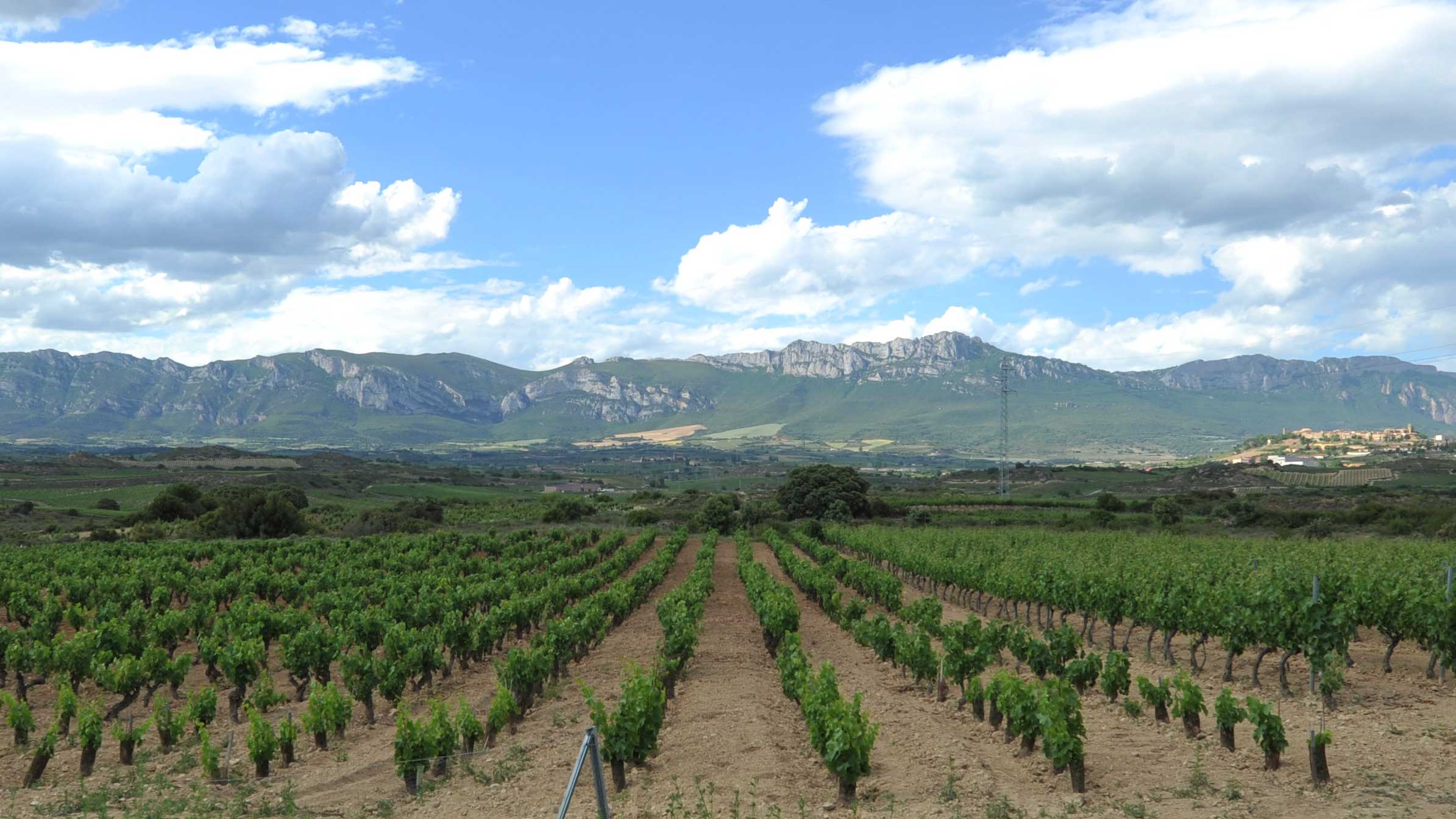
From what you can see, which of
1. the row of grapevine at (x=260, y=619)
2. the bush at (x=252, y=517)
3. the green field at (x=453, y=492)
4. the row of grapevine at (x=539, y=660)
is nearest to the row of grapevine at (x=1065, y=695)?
the row of grapevine at (x=539, y=660)

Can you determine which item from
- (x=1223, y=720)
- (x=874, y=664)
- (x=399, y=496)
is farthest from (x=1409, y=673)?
(x=399, y=496)

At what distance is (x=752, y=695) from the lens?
19.5 m

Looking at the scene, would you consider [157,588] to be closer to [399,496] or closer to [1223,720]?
[1223,720]

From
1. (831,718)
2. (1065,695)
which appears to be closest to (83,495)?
(831,718)

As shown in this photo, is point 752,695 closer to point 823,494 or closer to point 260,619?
point 260,619

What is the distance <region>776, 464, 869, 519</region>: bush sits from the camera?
8394 cm

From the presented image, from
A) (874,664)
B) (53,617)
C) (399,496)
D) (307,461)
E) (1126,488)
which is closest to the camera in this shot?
(874,664)

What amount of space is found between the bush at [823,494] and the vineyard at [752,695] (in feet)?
157

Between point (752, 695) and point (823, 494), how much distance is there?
216ft

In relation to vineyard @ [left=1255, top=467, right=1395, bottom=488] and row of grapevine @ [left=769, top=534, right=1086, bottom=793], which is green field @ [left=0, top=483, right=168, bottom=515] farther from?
vineyard @ [left=1255, top=467, right=1395, bottom=488]

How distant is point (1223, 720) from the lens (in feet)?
47.0

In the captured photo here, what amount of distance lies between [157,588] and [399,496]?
3602 inches

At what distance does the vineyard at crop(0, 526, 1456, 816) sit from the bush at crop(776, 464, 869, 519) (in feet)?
157

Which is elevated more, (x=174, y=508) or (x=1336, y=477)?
(x=174, y=508)
